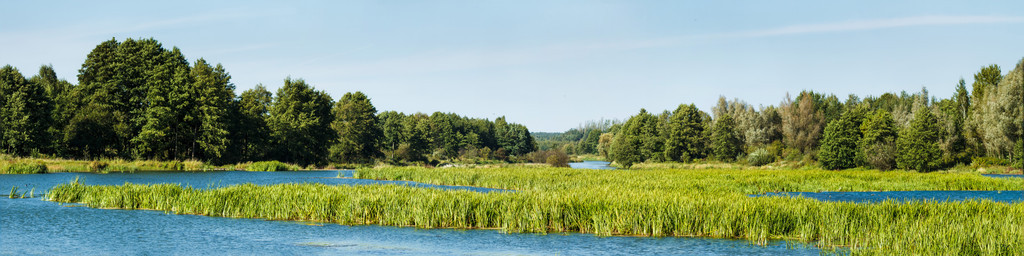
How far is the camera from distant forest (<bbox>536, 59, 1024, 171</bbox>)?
74.2m

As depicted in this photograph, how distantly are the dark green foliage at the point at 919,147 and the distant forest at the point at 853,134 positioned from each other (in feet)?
0.31

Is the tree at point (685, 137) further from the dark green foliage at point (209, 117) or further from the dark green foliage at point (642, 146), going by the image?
the dark green foliage at point (209, 117)

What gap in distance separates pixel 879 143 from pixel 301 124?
68.3 metres

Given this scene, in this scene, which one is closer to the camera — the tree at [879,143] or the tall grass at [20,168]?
the tall grass at [20,168]

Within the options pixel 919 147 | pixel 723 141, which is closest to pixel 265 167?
pixel 723 141

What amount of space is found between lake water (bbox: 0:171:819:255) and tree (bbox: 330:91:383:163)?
78296mm

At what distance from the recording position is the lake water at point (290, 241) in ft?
57.7

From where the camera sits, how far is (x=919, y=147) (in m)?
74.9

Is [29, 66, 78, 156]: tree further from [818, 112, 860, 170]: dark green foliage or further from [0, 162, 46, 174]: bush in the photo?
[818, 112, 860, 170]: dark green foliage

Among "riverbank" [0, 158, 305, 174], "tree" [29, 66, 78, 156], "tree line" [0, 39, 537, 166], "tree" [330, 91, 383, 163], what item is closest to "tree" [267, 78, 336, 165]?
"tree line" [0, 39, 537, 166]

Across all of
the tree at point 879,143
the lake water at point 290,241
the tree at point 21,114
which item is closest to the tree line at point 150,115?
the tree at point 21,114

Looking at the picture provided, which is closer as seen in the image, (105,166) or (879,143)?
(105,166)

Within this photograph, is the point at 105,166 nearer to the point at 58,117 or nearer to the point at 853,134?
the point at 58,117

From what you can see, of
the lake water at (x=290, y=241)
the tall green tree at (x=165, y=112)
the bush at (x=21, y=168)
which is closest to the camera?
the lake water at (x=290, y=241)
